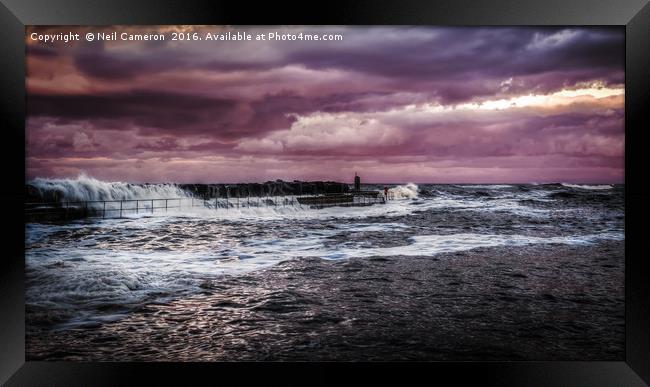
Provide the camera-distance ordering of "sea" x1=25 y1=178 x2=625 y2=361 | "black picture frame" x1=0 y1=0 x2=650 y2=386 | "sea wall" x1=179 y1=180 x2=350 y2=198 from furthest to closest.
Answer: "sea wall" x1=179 y1=180 x2=350 y2=198 < "sea" x1=25 y1=178 x2=625 y2=361 < "black picture frame" x1=0 y1=0 x2=650 y2=386

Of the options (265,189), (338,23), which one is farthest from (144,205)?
(338,23)

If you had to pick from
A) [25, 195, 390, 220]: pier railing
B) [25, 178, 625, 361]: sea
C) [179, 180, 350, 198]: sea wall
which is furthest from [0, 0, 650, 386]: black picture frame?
[179, 180, 350, 198]: sea wall

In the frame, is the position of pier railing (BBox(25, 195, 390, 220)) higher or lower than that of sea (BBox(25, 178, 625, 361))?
higher

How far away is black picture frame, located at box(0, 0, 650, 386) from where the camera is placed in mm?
4414

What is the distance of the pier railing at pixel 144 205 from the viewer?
1634 centimetres

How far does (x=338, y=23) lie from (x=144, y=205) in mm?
23966

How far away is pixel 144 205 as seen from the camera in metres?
26.1

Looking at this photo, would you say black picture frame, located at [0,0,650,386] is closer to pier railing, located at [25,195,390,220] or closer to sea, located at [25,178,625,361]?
sea, located at [25,178,625,361]

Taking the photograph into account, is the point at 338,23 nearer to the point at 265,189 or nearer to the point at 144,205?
the point at 144,205

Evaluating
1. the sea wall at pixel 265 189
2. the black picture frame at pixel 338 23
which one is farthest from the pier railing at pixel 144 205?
the black picture frame at pixel 338 23

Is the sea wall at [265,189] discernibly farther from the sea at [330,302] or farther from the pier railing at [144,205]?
the sea at [330,302]

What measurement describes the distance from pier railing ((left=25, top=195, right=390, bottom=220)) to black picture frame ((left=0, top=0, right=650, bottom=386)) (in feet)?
24.1

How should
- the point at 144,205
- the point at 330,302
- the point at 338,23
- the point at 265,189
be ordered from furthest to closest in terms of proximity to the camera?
the point at 265,189, the point at 144,205, the point at 330,302, the point at 338,23
